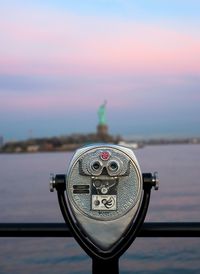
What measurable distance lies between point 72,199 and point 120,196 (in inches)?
7.2

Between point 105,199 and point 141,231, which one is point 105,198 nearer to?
point 105,199

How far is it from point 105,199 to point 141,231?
241mm

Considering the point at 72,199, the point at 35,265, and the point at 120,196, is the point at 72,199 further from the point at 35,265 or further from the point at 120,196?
the point at 35,265

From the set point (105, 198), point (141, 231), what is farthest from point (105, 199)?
point (141, 231)

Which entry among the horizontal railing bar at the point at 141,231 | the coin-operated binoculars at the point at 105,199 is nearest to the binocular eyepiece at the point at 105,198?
the coin-operated binoculars at the point at 105,199

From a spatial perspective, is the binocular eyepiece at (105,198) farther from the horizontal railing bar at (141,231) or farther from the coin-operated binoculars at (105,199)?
the horizontal railing bar at (141,231)

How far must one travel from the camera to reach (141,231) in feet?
8.79

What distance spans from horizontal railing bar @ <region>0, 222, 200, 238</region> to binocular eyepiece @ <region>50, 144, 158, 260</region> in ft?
0.52

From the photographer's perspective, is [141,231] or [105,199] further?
[141,231]

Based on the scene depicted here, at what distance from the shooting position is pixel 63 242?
Result: 520 inches

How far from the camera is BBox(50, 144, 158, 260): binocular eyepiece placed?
253 cm

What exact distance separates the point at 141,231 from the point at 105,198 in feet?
0.80

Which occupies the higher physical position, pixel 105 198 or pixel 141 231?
pixel 105 198

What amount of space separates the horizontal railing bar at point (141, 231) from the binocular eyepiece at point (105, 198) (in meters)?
0.16
